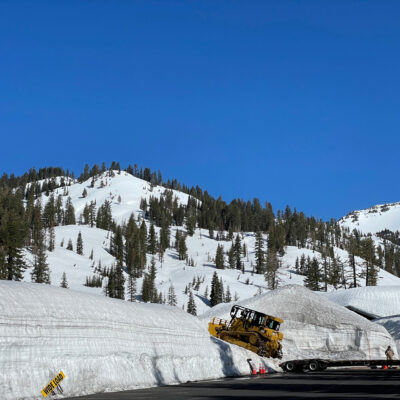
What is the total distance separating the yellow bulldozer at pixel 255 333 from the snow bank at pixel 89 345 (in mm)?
8292

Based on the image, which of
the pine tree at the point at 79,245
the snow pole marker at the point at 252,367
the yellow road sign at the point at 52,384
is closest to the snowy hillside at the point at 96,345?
the yellow road sign at the point at 52,384

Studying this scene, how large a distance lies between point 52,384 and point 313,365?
20.3 metres

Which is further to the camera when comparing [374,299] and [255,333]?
[374,299]

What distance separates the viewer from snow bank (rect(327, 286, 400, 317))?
67.3 meters

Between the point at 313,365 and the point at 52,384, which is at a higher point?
the point at 52,384

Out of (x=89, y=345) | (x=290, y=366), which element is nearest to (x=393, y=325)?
(x=290, y=366)

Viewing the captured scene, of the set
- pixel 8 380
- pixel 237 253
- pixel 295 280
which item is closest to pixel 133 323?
pixel 8 380

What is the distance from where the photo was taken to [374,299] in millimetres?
69000

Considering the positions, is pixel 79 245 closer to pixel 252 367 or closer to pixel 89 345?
pixel 252 367

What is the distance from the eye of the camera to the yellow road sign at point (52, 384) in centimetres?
1658

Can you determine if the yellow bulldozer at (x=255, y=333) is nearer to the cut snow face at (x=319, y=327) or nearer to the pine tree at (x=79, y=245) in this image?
the cut snow face at (x=319, y=327)

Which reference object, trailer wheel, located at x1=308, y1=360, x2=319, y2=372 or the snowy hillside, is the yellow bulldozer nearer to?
the snowy hillside

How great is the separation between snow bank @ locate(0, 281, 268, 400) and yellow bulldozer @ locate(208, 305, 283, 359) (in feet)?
27.2

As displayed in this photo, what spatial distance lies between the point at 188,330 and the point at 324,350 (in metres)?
21.4
